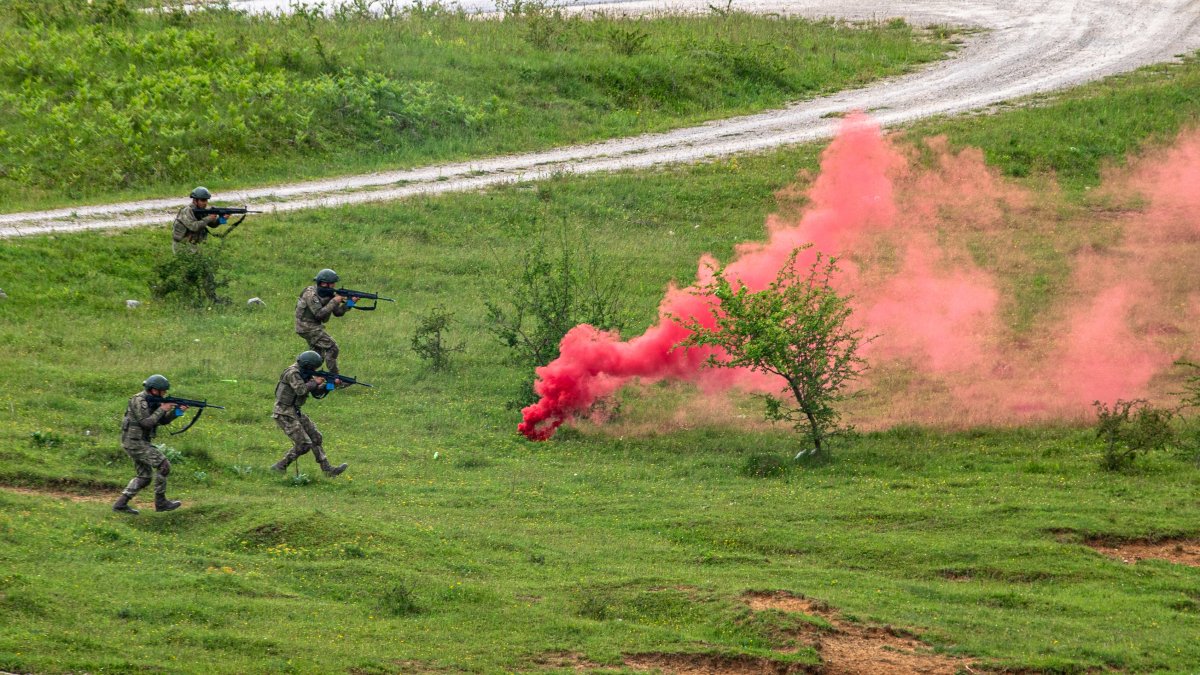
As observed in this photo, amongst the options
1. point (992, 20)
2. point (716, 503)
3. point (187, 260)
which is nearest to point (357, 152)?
point (187, 260)

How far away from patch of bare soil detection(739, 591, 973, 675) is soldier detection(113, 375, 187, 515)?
9147mm

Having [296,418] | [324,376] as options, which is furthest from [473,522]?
[324,376]

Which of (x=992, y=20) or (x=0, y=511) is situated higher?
(x=992, y=20)

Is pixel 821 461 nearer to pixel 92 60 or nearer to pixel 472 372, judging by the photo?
pixel 472 372

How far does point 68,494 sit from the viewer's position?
22469 millimetres

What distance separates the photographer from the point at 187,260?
35.4 metres

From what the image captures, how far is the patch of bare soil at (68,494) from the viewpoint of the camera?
22.2 metres

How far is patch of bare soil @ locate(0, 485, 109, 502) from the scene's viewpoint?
875 inches

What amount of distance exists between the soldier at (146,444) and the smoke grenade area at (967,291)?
8716 mm

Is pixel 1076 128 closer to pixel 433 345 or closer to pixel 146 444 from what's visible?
pixel 433 345

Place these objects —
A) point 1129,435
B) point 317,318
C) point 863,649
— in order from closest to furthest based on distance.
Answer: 1. point 863,649
2. point 1129,435
3. point 317,318

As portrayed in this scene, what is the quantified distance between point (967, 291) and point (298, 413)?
19.2 metres

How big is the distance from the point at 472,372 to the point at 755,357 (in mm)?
8240

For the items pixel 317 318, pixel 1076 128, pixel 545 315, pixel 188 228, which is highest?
pixel 1076 128
